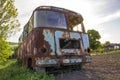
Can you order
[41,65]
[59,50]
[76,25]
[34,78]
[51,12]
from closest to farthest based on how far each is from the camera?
[34,78] < [41,65] < [59,50] < [51,12] < [76,25]

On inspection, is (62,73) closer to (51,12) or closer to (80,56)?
(80,56)

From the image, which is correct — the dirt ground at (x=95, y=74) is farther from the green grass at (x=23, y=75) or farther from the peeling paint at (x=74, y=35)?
the peeling paint at (x=74, y=35)

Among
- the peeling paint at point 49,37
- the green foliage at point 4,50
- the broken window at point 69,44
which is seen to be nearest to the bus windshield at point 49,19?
the peeling paint at point 49,37

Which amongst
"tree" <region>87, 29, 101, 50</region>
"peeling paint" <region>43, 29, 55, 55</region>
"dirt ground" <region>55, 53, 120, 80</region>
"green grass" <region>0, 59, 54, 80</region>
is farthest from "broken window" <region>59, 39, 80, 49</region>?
"tree" <region>87, 29, 101, 50</region>

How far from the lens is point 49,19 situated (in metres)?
8.97

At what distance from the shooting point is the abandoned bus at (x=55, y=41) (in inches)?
321

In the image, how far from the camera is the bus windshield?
342 inches

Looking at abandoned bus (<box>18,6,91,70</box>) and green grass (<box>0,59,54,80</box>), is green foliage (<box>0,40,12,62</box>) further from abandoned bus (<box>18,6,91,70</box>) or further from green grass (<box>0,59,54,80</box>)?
abandoned bus (<box>18,6,91,70</box>)

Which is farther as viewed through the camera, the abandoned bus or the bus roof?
the bus roof

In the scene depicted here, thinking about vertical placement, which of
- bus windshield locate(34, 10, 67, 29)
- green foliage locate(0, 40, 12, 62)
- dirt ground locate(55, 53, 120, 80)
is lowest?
dirt ground locate(55, 53, 120, 80)

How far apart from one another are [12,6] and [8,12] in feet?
2.16

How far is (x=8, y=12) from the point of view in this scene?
17.4 meters

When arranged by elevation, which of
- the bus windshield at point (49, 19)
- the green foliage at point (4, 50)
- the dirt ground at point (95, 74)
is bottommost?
the dirt ground at point (95, 74)

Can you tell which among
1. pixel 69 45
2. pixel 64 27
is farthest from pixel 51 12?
pixel 69 45
